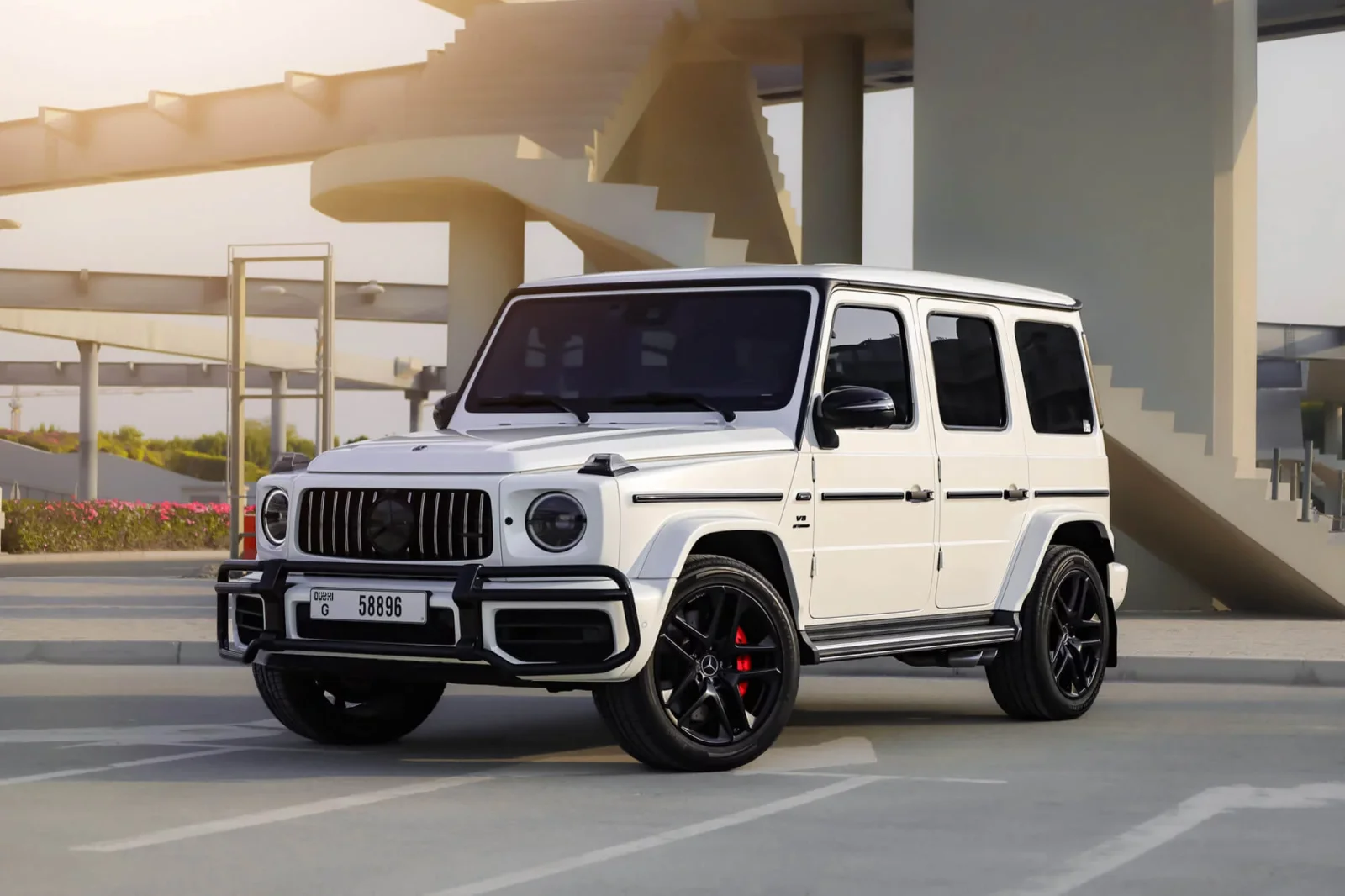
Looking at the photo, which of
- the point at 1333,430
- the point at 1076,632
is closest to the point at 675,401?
the point at 1076,632

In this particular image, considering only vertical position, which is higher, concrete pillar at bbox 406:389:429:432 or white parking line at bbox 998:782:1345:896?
concrete pillar at bbox 406:389:429:432

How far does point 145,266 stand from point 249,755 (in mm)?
50152

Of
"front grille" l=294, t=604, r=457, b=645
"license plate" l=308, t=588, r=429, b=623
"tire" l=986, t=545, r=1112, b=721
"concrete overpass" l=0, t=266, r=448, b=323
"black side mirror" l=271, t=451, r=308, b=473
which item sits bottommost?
"tire" l=986, t=545, r=1112, b=721

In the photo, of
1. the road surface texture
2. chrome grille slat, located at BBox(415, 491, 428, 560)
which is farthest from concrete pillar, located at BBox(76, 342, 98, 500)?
chrome grille slat, located at BBox(415, 491, 428, 560)

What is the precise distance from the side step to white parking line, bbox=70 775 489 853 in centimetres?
164

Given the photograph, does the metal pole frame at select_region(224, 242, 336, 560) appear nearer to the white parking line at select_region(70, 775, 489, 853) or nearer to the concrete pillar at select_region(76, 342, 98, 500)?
the white parking line at select_region(70, 775, 489, 853)

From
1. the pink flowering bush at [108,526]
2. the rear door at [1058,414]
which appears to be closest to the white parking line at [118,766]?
the rear door at [1058,414]

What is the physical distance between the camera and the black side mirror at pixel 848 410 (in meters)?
8.71

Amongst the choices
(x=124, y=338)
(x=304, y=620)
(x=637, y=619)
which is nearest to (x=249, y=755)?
(x=304, y=620)

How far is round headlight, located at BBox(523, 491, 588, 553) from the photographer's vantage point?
7.85 m

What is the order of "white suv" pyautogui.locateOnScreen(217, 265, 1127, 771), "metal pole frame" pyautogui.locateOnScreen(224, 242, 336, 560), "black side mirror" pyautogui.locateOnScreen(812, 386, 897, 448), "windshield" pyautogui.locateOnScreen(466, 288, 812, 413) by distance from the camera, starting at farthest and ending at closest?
"metal pole frame" pyautogui.locateOnScreen(224, 242, 336, 560)
"windshield" pyautogui.locateOnScreen(466, 288, 812, 413)
"black side mirror" pyautogui.locateOnScreen(812, 386, 897, 448)
"white suv" pyautogui.locateOnScreen(217, 265, 1127, 771)

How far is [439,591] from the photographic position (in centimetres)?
795

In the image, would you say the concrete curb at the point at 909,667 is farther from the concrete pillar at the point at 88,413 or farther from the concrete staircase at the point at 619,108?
the concrete pillar at the point at 88,413

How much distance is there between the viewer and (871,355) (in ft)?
30.7
